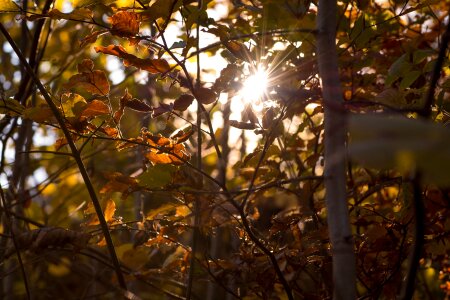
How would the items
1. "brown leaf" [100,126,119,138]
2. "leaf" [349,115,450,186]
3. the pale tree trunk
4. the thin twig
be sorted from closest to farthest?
"leaf" [349,115,450,186] < the pale tree trunk < the thin twig < "brown leaf" [100,126,119,138]

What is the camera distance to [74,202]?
8.29 feet

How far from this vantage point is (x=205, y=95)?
1137mm

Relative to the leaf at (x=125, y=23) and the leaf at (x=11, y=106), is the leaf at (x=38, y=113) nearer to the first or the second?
A: the leaf at (x=11, y=106)

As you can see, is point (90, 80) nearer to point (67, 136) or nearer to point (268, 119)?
point (67, 136)

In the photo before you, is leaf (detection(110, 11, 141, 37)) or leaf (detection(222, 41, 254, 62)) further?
leaf (detection(222, 41, 254, 62))

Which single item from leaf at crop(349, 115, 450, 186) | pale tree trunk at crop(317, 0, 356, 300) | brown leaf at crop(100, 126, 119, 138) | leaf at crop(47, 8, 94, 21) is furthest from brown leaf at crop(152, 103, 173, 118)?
leaf at crop(349, 115, 450, 186)

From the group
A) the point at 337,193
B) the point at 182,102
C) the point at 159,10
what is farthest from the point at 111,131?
the point at 337,193

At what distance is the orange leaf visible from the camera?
1.12 m

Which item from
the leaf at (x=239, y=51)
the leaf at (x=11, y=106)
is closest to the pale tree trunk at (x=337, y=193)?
the leaf at (x=239, y=51)

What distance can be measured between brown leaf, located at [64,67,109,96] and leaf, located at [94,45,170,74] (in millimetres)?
79

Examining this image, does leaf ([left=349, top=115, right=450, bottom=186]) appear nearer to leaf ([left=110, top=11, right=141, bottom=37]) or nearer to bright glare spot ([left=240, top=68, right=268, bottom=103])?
bright glare spot ([left=240, top=68, right=268, bottom=103])

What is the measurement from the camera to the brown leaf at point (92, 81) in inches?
44.6

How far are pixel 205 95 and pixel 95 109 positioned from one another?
0.23 meters

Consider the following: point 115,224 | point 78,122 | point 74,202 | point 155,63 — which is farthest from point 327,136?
point 74,202
